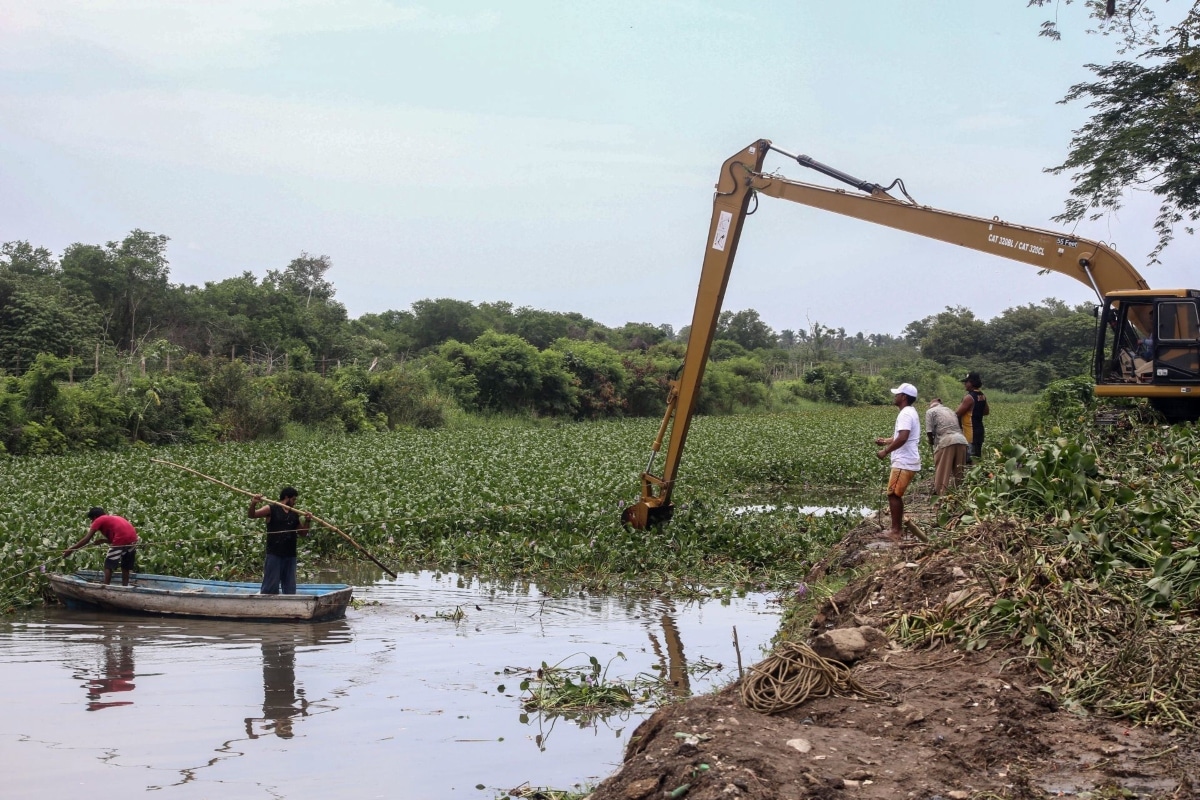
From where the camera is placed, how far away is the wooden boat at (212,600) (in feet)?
36.7

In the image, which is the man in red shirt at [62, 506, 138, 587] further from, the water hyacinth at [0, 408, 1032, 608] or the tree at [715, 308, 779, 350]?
the tree at [715, 308, 779, 350]

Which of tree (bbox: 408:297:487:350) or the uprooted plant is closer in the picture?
the uprooted plant

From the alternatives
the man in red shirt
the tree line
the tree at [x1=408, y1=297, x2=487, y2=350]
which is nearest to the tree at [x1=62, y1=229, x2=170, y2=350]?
the tree line

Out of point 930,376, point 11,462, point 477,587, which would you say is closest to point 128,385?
point 11,462

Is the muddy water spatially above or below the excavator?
below

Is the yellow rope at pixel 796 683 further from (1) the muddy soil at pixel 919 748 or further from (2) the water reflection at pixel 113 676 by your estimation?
(2) the water reflection at pixel 113 676

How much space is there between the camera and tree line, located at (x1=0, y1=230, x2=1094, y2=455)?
1168 inches

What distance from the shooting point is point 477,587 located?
13.7m

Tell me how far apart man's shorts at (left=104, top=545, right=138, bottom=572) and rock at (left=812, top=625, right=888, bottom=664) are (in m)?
8.40

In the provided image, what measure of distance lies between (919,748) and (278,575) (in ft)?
26.9

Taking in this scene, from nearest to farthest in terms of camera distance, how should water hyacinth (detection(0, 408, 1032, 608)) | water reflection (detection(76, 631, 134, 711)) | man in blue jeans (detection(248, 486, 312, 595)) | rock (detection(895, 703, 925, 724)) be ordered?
1. rock (detection(895, 703, 925, 724))
2. water reflection (detection(76, 631, 134, 711))
3. man in blue jeans (detection(248, 486, 312, 595))
4. water hyacinth (detection(0, 408, 1032, 608))

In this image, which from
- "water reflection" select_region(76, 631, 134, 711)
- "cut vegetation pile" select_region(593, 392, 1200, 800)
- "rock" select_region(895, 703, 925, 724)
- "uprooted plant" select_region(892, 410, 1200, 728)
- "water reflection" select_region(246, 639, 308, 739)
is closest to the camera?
"cut vegetation pile" select_region(593, 392, 1200, 800)

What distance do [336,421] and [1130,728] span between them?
107 ft

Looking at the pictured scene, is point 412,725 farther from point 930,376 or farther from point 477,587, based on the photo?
point 930,376
